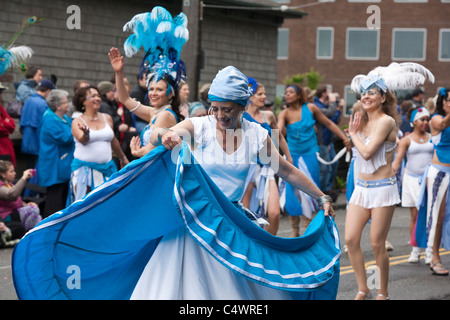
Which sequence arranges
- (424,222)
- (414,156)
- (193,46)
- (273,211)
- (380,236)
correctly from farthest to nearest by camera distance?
1. (193,46)
2. (414,156)
3. (424,222)
4. (273,211)
5. (380,236)

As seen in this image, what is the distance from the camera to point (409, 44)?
47.2 m

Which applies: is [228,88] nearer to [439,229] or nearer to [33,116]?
[439,229]

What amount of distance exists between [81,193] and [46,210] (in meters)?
1.51

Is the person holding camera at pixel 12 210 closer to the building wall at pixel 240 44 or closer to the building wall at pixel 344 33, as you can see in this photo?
the building wall at pixel 240 44

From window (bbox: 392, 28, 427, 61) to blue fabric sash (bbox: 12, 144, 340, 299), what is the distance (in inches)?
1699

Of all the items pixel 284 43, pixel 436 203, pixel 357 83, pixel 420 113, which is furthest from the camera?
pixel 284 43

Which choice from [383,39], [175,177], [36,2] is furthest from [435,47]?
[175,177]

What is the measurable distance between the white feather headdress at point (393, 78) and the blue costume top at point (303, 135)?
130 inches

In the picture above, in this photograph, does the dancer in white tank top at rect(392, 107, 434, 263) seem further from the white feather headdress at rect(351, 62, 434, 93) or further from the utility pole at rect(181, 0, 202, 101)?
the utility pole at rect(181, 0, 202, 101)

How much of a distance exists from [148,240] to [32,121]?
25.3 feet

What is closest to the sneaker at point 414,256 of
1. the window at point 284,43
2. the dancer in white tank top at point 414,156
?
the dancer in white tank top at point 414,156

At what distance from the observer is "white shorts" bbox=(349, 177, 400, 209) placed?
299 inches

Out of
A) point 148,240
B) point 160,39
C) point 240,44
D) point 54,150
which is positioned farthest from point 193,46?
point 240,44

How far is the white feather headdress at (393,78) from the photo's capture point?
25.4 ft
